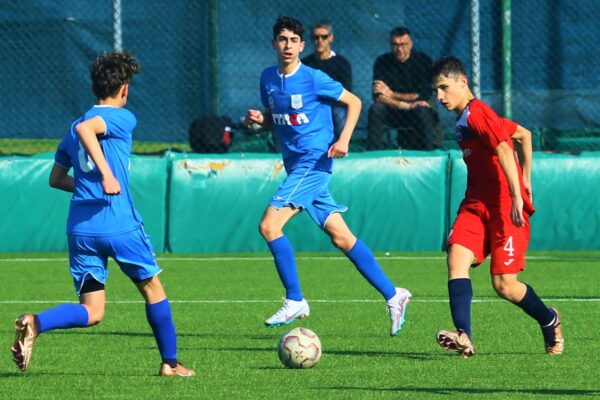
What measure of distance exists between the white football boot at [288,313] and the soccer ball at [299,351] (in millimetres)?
1511

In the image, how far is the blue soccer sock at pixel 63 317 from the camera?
7250 mm

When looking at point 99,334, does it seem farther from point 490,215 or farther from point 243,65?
point 243,65

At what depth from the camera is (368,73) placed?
A: 15836 millimetres

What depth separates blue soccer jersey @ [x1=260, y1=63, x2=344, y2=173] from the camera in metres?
9.88

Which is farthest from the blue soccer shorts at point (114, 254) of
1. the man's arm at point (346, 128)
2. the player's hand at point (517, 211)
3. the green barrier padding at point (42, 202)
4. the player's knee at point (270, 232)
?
the green barrier padding at point (42, 202)

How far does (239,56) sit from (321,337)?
7.10 m

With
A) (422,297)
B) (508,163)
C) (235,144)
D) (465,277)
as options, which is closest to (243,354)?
(465,277)

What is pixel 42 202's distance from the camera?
1460 cm

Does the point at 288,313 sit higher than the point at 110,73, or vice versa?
the point at 110,73

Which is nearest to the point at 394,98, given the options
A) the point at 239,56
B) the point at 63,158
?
the point at 239,56

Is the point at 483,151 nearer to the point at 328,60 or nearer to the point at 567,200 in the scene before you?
the point at 567,200

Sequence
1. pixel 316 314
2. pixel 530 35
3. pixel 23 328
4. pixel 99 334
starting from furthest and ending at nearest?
1. pixel 530 35
2. pixel 316 314
3. pixel 99 334
4. pixel 23 328

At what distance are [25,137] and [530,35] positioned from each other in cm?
540

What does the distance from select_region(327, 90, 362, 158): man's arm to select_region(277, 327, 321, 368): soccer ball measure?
1.99 m
